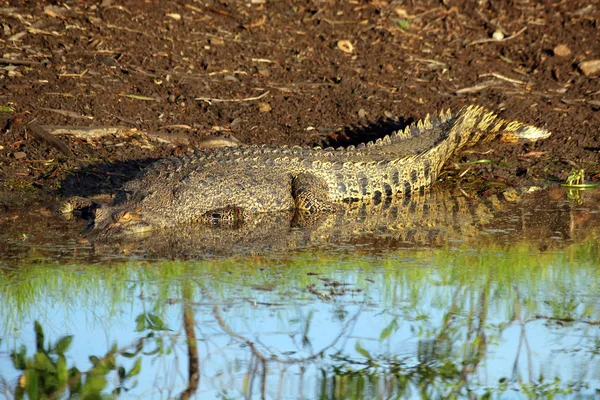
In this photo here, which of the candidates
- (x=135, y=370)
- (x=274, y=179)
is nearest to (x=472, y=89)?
(x=274, y=179)

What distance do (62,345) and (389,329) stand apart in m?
1.58

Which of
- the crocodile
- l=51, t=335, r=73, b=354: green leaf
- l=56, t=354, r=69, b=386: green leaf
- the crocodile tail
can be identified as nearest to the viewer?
l=56, t=354, r=69, b=386: green leaf

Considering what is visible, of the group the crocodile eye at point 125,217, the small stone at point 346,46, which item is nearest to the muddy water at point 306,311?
the crocodile eye at point 125,217

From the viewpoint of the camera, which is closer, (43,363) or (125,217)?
(43,363)

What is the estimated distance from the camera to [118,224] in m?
5.97

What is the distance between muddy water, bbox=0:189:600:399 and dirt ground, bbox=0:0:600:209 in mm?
1889

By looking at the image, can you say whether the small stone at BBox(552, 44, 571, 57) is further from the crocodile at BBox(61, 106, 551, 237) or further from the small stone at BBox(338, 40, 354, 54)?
the crocodile at BBox(61, 106, 551, 237)

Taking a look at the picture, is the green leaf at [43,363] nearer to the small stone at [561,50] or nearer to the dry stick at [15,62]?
the dry stick at [15,62]

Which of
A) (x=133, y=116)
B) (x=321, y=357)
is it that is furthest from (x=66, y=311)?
(x=133, y=116)

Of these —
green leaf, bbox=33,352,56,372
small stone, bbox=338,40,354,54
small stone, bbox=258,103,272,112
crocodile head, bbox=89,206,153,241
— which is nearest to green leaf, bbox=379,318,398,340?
green leaf, bbox=33,352,56,372

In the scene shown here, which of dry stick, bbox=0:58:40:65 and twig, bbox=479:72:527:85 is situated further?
twig, bbox=479:72:527:85

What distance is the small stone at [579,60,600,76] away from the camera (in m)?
10.2

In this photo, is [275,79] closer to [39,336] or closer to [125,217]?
[125,217]

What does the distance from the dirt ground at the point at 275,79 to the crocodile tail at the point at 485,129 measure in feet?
0.48
